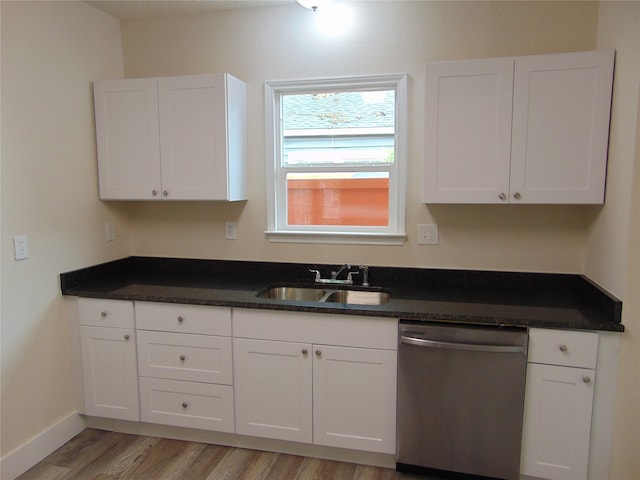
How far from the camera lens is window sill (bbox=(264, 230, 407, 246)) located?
2654mm

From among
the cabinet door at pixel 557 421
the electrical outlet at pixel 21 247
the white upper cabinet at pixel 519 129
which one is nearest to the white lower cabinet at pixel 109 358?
the electrical outlet at pixel 21 247

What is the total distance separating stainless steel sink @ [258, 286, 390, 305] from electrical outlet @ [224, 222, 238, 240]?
1.52ft

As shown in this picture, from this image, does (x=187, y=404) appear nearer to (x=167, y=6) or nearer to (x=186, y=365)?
(x=186, y=365)

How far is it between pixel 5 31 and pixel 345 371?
233 centimetres

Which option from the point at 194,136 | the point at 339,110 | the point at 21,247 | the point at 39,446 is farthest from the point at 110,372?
the point at 339,110

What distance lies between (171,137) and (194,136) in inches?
5.8

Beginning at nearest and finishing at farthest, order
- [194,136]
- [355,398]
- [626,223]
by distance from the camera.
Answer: [626,223] < [355,398] < [194,136]

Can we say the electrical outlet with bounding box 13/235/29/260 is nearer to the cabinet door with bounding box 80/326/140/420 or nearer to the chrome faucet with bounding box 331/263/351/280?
the cabinet door with bounding box 80/326/140/420

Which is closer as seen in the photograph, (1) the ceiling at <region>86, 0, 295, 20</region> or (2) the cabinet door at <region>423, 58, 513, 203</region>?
(2) the cabinet door at <region>423, 58, 513, 203</region>

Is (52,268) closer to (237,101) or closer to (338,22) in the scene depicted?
(237,101)

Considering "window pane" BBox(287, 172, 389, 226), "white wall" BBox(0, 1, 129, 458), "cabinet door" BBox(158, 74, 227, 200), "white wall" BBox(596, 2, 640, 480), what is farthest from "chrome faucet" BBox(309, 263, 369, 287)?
"white wall" BBox(0, 1, 129, 458)

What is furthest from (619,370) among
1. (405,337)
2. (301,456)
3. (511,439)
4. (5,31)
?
(5,31)

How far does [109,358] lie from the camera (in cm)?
251

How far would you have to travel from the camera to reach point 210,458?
2367mm
